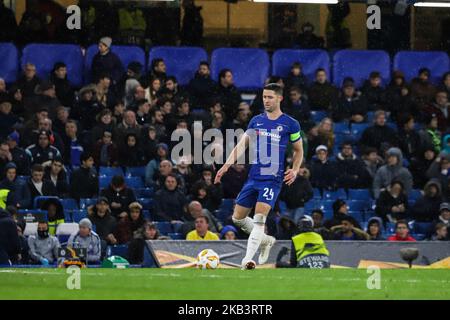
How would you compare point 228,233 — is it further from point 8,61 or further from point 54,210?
point 8,61

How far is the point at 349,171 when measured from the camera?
75.4ft

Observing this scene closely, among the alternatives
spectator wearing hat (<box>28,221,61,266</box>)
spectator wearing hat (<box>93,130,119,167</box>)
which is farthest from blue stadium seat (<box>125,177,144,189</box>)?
spectator wearing hat (<box>28,221,61,266</box>)

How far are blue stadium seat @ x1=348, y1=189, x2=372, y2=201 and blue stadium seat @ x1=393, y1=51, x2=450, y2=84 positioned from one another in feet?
14.7

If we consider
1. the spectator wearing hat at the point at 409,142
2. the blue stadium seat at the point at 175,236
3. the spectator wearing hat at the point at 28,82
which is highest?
the spectator wearing hat at the point at 28,82

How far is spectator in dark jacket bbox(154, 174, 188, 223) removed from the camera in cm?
2100

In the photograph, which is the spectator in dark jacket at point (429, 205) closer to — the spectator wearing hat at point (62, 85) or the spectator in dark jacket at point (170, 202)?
the spectator in dark jacket at point (170, 202)

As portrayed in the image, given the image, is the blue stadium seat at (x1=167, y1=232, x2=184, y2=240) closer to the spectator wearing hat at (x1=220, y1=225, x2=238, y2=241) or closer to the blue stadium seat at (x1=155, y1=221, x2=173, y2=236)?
the blue stadium seat at (x1=155, y1=221, x2=173, y2=236)

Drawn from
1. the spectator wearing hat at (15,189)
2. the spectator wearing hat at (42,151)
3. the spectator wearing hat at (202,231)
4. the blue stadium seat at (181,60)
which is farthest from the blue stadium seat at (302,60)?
the spectator wearing hat at (15,189)

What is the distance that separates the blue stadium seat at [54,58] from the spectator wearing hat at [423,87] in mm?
6891

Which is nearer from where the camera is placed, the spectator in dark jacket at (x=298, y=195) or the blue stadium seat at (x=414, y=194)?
the spectator in dark jacket at (x=298, y=195)

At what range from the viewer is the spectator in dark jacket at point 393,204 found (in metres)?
22.2

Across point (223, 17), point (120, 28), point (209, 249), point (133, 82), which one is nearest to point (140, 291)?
point (209, 249)

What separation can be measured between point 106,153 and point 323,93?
16.8ft

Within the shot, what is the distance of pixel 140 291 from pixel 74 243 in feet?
21.9
